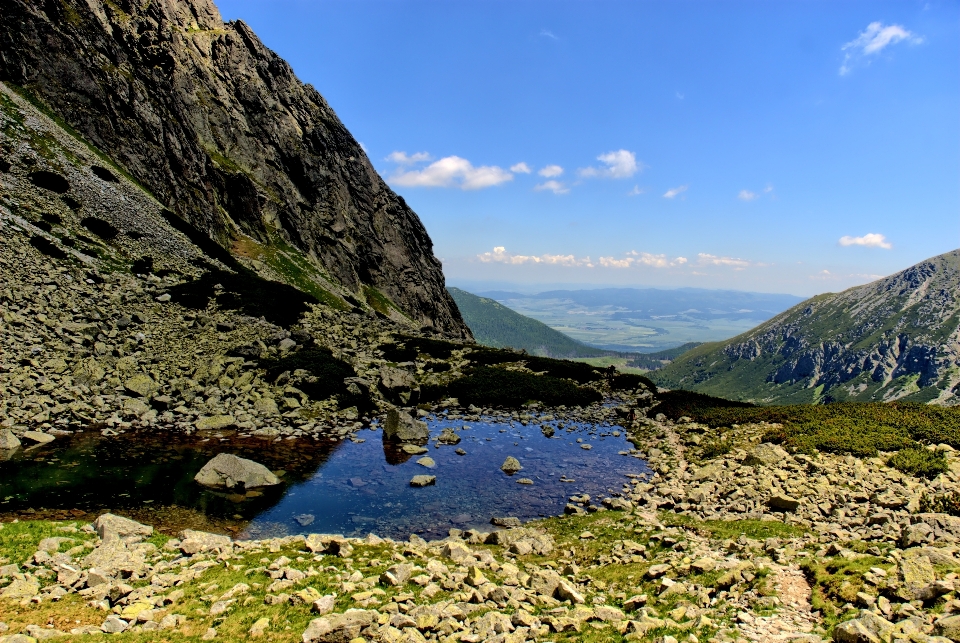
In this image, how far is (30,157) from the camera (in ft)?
166

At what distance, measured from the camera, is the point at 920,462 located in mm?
22328

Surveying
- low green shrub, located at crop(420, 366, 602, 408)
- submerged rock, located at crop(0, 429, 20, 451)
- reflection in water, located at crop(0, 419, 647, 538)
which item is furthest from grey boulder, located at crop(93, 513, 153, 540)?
low green shrub, located at crop(420, 366, 602, 408)

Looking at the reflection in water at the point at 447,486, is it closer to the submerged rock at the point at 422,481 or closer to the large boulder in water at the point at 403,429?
the submerged rock at the point at 422,481

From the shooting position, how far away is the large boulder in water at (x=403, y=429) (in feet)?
103

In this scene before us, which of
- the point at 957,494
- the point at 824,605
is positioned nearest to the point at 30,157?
the point at 824,605

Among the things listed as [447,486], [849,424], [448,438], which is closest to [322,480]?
[447,486]

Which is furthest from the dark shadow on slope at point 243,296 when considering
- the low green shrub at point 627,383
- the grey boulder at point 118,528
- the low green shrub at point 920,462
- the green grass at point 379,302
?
the low green shrub at point 920,462

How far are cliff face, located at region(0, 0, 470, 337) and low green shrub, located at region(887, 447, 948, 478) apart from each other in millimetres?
73590

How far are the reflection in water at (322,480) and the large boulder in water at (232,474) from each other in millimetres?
414

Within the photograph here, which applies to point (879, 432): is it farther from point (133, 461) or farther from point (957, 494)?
point (133, 461)

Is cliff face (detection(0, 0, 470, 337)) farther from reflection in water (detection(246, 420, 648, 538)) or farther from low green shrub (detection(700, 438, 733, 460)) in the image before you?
low green shrub (detection(700, 438, 733, 460))

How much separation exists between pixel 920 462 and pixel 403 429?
1062 inches

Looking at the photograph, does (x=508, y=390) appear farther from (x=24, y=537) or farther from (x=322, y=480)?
(x=24, y=537)

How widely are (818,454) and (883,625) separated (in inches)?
752
